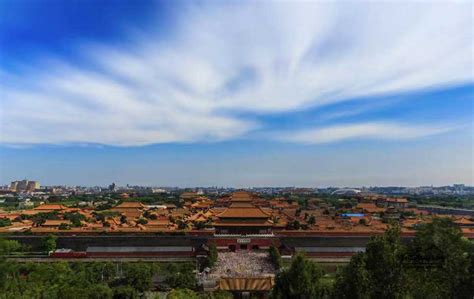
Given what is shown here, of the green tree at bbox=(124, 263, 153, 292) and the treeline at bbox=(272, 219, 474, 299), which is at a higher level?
the treeline at bbox=(272, 219, 474, 299)

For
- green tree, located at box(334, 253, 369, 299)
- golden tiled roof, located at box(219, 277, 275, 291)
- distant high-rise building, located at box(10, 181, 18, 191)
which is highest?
distant high-rise building, located at box(10, 181, 18, 191)

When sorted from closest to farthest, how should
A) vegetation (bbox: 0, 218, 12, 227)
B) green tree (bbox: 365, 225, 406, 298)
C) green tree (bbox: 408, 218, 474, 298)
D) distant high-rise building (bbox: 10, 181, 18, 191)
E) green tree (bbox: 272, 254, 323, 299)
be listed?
green tree (bbox: 365, 225, 406, 298) → green tree (bbox: 408, 218, 474, 298) → green tree (bbox: 272, 254, 323, 299) → vegetation (bbox: 0, 218, 12, 227) → distant high-rise building (bbox: 10, 181, 18, 191)

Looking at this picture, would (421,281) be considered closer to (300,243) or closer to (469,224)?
(300,243)

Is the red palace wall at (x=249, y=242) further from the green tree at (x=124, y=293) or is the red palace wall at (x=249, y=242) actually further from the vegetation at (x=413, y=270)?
the vegetation at (x=413, y=270)

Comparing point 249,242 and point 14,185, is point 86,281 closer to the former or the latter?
point 249,242

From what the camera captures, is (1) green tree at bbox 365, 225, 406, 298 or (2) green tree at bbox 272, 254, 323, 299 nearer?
(1) green tree at bbox 365, 225, 406, 298

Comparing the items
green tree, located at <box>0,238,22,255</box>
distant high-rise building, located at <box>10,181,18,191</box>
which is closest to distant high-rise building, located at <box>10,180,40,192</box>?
distant high-rise building, located at <box>10,181,18,191</box>

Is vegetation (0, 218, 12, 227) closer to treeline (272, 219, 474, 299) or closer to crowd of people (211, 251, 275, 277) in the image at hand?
crowd of people (211, 251, 275, 277)

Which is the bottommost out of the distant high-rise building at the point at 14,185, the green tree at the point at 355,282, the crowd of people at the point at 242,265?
the crowd of people at the point at 242,265

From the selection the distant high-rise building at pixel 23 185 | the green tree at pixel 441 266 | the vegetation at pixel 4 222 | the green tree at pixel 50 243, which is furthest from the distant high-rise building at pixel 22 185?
the green tree at pixel 441 266

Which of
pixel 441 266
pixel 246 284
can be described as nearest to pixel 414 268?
pixel 441 266
